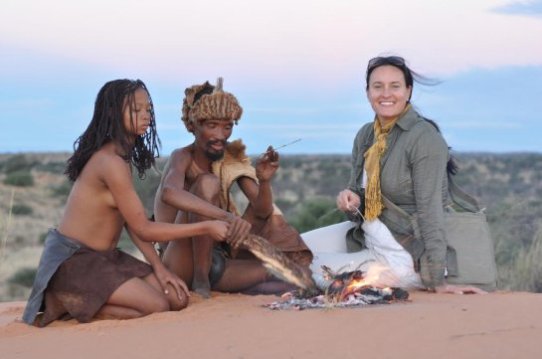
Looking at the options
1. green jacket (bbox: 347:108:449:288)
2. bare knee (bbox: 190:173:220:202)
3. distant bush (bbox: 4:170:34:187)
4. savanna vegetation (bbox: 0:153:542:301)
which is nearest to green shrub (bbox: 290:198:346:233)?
savanna vegetation (bbox: 0:153:542:301)

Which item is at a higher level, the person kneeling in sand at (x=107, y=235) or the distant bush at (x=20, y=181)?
the person kneeling in sand at (x=107, y=235)

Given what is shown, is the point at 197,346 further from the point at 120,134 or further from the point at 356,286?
the point at 120,134

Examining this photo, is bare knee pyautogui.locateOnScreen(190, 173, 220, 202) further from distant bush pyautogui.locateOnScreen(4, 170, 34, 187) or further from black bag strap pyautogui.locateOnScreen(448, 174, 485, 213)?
distant bush pyautogui.locateOnScreen(4, 170, 34, 187)

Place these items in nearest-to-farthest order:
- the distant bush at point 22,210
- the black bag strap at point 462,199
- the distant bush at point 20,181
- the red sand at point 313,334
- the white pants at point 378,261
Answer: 1. the red sand at point 313,334
2. the white pants at point 378,261
3. the black bag strap at point 462,199
4. the distant bush at point 22,210
5. the distant bush at point 20,181

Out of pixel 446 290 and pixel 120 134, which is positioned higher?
pixel 120 134

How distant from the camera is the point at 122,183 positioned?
19.1 ft

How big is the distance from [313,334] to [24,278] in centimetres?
926

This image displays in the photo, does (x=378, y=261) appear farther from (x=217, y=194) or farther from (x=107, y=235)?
(x=107, y=235)

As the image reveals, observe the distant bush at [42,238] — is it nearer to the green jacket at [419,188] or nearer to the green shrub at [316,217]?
the green shrub at [316,217]

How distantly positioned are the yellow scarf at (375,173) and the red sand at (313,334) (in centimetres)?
126

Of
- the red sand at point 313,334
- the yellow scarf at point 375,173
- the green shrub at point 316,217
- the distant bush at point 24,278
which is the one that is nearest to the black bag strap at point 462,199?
the yellow scarf at point 375,173

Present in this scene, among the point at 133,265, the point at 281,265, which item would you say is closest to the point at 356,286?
the point at 281,265

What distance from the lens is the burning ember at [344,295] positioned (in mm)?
5406

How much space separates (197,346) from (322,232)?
3025 millimetres
